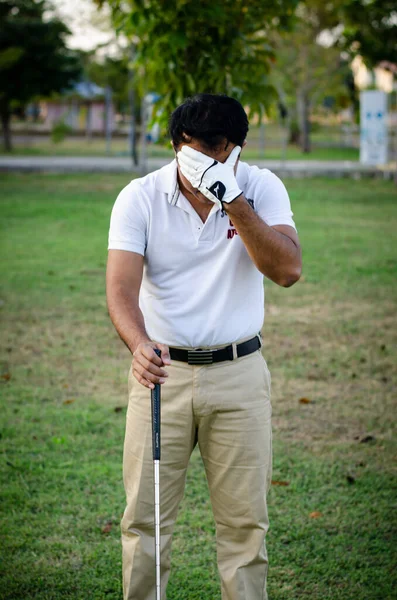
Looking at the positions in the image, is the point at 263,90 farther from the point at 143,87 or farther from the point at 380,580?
the point at 380,580

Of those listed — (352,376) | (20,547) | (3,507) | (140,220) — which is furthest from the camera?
(352,376)

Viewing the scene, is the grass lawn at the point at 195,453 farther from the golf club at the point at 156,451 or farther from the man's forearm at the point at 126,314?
the man's forearm at the point at 126,314

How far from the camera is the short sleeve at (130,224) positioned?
9.89 ft

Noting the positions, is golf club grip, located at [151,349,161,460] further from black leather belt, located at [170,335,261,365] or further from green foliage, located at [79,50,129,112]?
green foliage, located at [79,50,129,112]

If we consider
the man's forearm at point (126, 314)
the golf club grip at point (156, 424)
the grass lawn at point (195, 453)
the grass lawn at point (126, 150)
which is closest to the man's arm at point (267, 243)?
the man's forearm at point (126, 314)

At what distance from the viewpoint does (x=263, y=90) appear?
19.4 feet

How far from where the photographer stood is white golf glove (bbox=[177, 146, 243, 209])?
281 cm

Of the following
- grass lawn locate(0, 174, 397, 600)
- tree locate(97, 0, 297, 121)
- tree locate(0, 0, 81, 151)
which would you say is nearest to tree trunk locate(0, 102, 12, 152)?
tree locate(0, 0, 81, 151)

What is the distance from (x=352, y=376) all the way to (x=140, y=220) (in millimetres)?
4471

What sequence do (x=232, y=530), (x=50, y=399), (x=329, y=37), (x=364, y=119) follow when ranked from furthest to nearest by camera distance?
(x=329, y=37) < (x=364, y=119) < (x=50, y=399) < (x=232, y=530)

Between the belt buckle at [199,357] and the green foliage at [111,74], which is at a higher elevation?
the green foliage at [111,74]

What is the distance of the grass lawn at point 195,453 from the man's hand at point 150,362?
163 centimetres

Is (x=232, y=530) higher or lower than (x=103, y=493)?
higher

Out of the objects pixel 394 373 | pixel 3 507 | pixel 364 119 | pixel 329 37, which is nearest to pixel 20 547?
pixel 3 507
